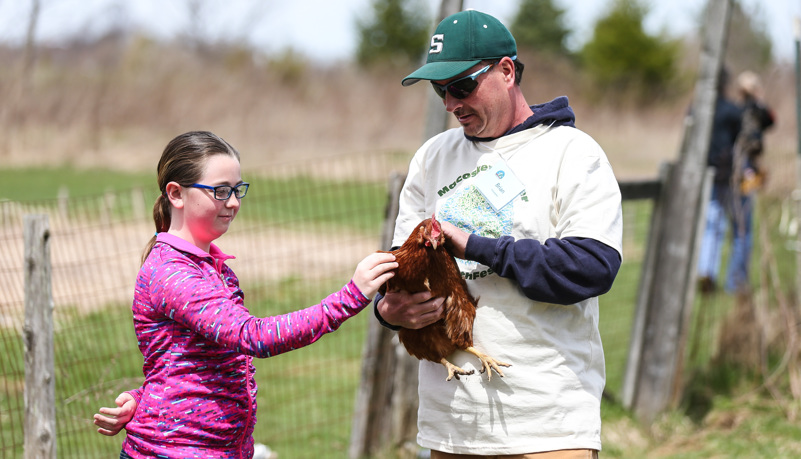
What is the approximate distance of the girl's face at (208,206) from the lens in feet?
7.49

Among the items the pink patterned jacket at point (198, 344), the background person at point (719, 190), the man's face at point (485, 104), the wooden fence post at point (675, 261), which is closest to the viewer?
the pink patterned jacket at point (198, 344)

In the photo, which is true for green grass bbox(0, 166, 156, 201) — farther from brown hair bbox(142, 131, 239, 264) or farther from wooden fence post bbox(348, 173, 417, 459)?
brown hair bbox(142, 131, 239, 264)

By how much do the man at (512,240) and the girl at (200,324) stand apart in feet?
1.16

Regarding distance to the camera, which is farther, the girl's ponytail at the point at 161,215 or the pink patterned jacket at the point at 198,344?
the girl's ponytail at the point at 161,215

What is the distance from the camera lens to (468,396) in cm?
242

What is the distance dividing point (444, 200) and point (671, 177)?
329 cm

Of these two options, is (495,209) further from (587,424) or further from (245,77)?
(245,77)

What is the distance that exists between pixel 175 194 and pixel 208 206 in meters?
0.12

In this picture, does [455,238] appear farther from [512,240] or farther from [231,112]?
[231,112]

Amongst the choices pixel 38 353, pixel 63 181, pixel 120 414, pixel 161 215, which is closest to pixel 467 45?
pixel 161 215

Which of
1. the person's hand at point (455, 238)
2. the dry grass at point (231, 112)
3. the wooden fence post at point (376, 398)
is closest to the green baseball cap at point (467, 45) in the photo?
the person's hand at point (455, 238)

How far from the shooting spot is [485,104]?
7.88ft

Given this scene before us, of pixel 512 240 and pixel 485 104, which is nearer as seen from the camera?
pixel 512 240

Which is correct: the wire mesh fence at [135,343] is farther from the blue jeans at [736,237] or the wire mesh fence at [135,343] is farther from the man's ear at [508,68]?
the man's ear at [508,68]
